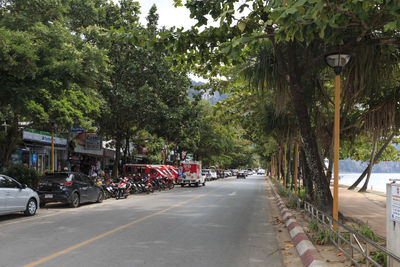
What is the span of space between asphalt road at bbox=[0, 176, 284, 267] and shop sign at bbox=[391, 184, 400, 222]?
229 cm

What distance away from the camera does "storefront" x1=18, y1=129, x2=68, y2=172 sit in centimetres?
2598

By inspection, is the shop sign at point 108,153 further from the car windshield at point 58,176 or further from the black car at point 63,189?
the car windshield at point 58,176

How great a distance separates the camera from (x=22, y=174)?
702 inches

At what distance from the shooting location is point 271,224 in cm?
1158

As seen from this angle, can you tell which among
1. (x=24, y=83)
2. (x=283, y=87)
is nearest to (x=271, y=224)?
(x=283, y=87)

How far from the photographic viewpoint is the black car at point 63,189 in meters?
15.2

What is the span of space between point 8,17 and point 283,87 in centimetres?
985

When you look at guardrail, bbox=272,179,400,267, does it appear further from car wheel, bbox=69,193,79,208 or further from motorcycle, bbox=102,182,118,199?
motorcycle, bbox=102,182,118,199

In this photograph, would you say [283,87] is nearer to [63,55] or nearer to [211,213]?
[211,213]

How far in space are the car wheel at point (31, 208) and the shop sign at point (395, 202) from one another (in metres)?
11.1

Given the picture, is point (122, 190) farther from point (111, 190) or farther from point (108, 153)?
point (108, 153)

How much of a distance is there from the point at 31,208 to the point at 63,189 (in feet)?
8.81

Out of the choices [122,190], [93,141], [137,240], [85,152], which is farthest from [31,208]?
[85,152]

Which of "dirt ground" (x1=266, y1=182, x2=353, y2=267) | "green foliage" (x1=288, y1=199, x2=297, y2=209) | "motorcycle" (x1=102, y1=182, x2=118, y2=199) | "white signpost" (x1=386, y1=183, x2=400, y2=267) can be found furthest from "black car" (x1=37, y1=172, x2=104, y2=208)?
"white signpost" (x1=386, y1=183, x2=400, y2=267)
